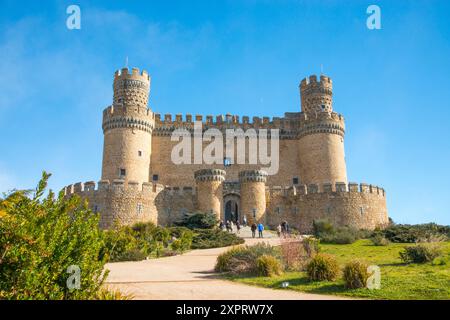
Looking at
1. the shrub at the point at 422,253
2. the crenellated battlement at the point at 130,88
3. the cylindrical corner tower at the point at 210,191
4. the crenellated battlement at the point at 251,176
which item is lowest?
the shrub at the point at 422,253

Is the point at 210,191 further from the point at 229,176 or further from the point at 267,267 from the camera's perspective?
the point at 267,267

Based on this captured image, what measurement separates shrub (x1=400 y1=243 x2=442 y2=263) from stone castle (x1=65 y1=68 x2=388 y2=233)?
15.7m

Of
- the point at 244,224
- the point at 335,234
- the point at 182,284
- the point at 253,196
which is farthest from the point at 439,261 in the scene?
the point at 253,196

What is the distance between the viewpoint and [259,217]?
30.1 metres

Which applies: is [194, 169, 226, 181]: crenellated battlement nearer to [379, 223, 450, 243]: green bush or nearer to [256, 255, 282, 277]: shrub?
[379, 223, 450, 243]: green bush

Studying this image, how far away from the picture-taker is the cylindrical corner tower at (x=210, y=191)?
98.8 feet

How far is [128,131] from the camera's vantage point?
33844 mm

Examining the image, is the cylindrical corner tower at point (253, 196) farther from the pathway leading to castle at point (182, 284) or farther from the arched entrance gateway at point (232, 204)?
the pathway leading to castle at point (182, 284)

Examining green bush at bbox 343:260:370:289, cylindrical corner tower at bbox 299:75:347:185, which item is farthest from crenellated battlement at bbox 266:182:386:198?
green bush at bbox 343:260:370:289

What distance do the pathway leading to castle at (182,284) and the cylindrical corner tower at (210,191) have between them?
548 inches

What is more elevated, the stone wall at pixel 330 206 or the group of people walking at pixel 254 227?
the stone wall at pixel 330 206

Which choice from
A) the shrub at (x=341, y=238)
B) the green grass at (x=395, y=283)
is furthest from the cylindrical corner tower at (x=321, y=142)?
the green grass at (x=395, y=283)

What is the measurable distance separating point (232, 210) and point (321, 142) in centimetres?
1059

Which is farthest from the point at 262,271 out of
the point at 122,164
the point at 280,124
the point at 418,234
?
the point at 280,124
